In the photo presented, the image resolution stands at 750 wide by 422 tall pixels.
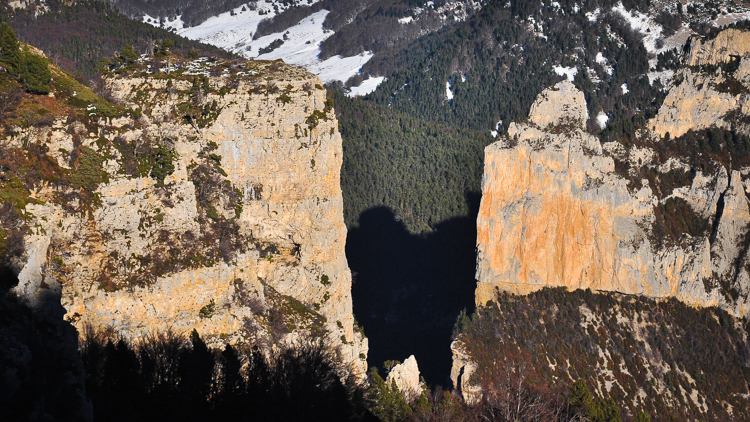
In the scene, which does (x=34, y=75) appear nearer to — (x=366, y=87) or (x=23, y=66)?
(x=23, y=66)

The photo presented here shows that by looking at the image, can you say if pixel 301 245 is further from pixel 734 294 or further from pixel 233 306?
pixel 734 294

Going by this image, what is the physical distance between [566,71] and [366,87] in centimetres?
4780

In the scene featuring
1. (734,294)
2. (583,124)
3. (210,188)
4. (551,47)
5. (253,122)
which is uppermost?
(551,47)

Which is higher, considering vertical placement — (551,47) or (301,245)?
(551,47)

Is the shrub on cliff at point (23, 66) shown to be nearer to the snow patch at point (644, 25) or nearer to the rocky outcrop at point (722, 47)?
the rocky outcrop at point (722, 47)

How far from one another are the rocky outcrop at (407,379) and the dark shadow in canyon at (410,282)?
81.8 ft

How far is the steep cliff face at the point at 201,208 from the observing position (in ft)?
96.2

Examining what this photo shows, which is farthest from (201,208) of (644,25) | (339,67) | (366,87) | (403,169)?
(339,67)

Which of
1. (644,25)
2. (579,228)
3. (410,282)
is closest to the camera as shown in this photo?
(579,228)

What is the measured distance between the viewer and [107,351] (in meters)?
28.7

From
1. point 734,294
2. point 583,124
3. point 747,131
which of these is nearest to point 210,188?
point 583,124

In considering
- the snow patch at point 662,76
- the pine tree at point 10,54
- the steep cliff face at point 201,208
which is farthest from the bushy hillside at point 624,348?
the snow patch at point 662,76

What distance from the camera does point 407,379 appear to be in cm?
5447

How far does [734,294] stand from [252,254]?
55632mm
